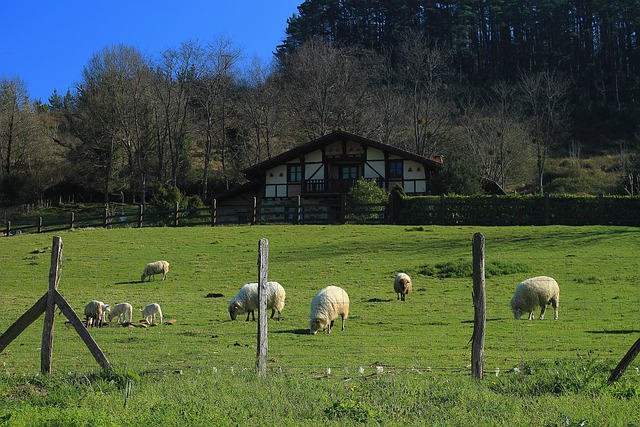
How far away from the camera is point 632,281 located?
24750 mm

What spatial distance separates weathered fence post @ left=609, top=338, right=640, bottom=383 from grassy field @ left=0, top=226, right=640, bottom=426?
0.13m

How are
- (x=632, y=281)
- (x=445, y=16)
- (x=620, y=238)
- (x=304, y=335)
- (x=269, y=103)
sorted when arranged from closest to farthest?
(x=304, y=335)
(x=632, y=281)
(x=620, y=238)
(x=269, y=103)
(x=445, y=16)

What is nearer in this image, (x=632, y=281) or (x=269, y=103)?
(x=632, y=281)

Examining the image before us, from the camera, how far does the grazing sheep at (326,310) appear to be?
16094 mm

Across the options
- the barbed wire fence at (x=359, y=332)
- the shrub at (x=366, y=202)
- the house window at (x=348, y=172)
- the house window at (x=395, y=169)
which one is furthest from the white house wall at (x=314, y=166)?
the barbed wire fence at (x=359, y=332)

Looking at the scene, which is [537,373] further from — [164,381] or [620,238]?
[620,238]

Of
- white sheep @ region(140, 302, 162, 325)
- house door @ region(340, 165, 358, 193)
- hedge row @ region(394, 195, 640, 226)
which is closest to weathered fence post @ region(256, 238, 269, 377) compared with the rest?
white sheep @ region(140, 302, 162, 325)

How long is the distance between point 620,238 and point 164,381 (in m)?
30.2

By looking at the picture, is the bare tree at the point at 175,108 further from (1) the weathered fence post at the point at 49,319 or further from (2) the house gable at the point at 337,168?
(1) the weathered fence post at the point at 49,319

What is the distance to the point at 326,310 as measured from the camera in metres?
16.2

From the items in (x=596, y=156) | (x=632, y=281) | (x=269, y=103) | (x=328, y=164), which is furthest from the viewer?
(x=596, y=156)

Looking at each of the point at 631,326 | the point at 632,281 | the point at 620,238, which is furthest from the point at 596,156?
the point at 631,326

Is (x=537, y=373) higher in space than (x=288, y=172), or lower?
lower

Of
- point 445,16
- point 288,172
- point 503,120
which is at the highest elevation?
point 445,16
